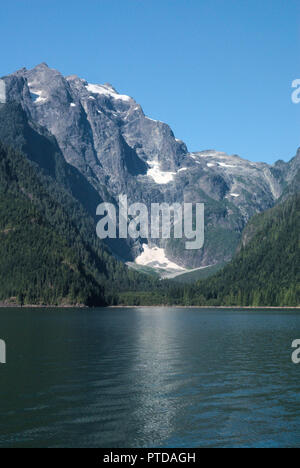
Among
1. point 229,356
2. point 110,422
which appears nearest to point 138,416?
point 110,422

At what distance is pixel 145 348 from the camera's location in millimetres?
120375

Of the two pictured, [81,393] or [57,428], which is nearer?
[57,428]

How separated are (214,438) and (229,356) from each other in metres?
57.1

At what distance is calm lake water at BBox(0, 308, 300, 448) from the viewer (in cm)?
5178

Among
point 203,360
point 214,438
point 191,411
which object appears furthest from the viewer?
point 203,360

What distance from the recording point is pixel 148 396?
68.8 metres

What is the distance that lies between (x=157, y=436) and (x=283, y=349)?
7356 cm

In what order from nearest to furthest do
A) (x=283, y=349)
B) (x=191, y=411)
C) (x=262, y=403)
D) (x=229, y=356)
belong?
(x=191, y=411), (x=262, y=403), (x=229, y=356), (x=283, y=349)

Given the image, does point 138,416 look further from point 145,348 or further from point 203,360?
point 145,348

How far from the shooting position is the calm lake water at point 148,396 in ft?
170
